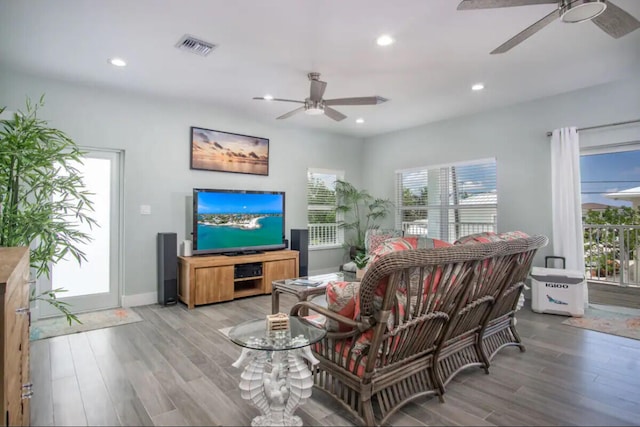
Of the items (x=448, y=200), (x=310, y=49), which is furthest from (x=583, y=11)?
(x=448, y=200)

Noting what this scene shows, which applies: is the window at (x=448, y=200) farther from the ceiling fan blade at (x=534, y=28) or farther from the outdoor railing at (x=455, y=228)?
the ceiling fan blade at (x=534, y=28)

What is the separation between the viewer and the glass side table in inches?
68.5

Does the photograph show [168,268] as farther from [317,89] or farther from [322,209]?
[322,209]

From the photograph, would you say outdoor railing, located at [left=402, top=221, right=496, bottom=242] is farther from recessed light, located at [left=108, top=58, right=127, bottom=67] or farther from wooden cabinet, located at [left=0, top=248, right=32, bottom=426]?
wooden cabinet, located at [left=0, top=248, right=32, bottom=426]

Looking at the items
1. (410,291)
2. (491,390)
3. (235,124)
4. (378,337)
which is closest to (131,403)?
(378,337)

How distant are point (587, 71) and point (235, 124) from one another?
441 centimetres

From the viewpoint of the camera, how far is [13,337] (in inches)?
53.6

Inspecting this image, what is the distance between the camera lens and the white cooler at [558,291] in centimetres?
385

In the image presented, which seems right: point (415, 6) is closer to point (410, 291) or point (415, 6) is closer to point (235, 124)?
point (410, 291)

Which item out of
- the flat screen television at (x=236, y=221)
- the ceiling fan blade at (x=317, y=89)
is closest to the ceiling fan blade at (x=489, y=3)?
the ceiling fan blade at (x=317, y=89)

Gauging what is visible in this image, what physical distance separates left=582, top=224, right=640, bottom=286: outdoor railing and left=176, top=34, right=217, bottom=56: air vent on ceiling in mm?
5114

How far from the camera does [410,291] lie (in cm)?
183

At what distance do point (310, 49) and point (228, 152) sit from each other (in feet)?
7.81

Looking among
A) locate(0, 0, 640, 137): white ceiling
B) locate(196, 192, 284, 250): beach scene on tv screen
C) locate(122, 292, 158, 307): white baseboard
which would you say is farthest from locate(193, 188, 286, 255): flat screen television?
locate(0, 0, 640, 137): white ceiling
